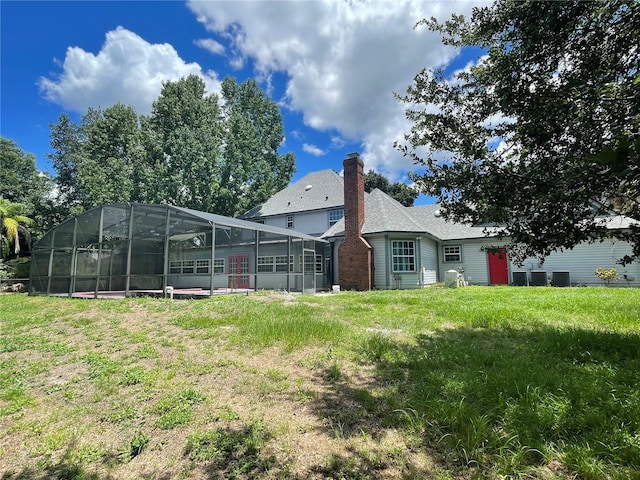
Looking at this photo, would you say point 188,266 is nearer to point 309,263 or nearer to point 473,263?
point 309,263

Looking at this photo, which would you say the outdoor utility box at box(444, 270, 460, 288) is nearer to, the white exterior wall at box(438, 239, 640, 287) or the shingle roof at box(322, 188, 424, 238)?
the white exterior wall at box(438, 239, 640, 287)

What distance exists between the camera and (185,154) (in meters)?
25.4

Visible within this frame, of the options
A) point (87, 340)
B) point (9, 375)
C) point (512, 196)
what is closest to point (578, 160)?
point (512, 196)

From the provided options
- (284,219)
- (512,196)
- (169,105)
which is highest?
(169,105)

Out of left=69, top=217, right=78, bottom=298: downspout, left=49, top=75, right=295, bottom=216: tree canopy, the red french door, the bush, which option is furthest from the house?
left=49, top=75, right=295, bottom=216: tree canopy

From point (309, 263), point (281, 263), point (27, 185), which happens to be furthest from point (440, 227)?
point (27, 185)

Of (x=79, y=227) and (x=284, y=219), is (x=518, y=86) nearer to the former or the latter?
(x=79, y=227)

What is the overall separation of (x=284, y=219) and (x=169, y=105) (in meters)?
14.9

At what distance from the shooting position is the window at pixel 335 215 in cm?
2083

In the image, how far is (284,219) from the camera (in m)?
23.3

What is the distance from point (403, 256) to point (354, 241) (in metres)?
2.58

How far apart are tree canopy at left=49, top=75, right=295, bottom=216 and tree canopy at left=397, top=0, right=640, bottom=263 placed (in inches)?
904

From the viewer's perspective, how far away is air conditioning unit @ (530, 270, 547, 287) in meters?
15.3

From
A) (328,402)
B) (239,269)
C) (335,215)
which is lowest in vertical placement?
(328,402)
